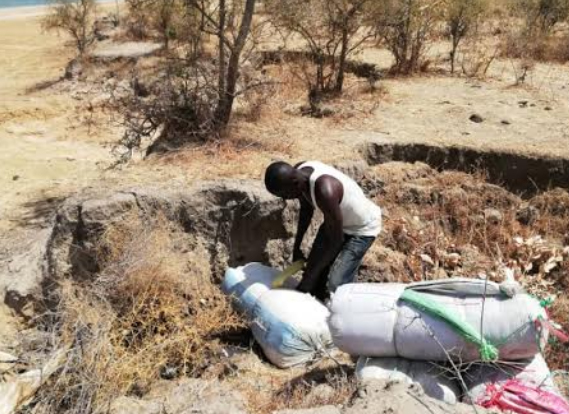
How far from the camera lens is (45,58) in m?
14.0

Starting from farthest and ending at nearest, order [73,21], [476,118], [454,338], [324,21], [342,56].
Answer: [73,21], [324,21], [342,56], [476,118], [454,338]

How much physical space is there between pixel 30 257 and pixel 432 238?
3.30 m

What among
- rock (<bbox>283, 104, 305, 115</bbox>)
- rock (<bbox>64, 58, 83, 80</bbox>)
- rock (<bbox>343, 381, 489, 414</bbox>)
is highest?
rock (<bbox>283, 104, 305, 115</bbox>)

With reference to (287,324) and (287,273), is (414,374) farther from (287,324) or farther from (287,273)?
(287,273)

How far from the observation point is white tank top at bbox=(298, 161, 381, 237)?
3.84 metres

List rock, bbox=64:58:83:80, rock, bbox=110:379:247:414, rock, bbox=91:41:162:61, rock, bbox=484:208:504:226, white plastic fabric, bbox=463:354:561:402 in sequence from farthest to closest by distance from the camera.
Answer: rock, bbox=91:41:162:61
rock, bbox=64:58:83:80
rock, bbox=484:208:504:226
white plastic fabric, bbox=463:354:561:402
rock, bbox=110:379:247:414

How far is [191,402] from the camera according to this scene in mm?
2992

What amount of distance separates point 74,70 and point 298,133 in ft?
22.7

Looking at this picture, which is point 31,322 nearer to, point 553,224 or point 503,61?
point 553,224

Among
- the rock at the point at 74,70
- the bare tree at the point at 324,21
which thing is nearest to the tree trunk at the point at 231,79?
the bare tree at the point at 324,21

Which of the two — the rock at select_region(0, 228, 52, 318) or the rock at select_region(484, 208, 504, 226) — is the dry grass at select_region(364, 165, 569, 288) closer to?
the rock at select_region(484, 208, 504, 226)

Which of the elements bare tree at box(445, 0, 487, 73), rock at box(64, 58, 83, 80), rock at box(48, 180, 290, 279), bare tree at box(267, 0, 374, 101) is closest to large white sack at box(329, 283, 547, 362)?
rock at box(48, 180, 290, 279)

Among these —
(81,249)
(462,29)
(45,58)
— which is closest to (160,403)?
(81,249)

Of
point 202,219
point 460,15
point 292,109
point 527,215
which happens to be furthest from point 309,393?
point 460,15
